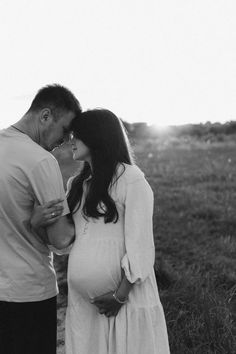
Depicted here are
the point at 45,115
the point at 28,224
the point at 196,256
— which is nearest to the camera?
the point at 28,224

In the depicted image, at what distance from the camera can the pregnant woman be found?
2650 mm

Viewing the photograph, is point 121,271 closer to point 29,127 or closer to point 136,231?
point 136,231

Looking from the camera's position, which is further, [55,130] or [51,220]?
[55,130]

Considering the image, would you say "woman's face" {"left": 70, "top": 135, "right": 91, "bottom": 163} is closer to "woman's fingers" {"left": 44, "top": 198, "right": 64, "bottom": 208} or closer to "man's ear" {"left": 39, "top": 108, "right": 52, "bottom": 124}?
"man's ear" {"left": 39, "top": 108, "right": 52, "bottom": 124}

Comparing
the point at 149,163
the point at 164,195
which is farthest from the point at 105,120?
the point at 149,163

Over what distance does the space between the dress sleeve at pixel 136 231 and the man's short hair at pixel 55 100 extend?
61 centimetres

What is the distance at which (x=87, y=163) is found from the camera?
3.07 metres

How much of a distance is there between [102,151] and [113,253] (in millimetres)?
580

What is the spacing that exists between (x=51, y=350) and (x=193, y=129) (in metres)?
36.9

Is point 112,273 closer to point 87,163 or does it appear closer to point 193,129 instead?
point 87,163

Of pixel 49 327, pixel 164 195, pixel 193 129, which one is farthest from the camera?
pixel 193 129

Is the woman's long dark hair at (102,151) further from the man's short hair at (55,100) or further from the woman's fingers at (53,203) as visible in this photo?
the woman's fingers at (53,203)

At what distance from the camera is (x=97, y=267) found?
2707 millimetres

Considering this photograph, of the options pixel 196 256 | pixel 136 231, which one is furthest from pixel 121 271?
pixel 196 256
